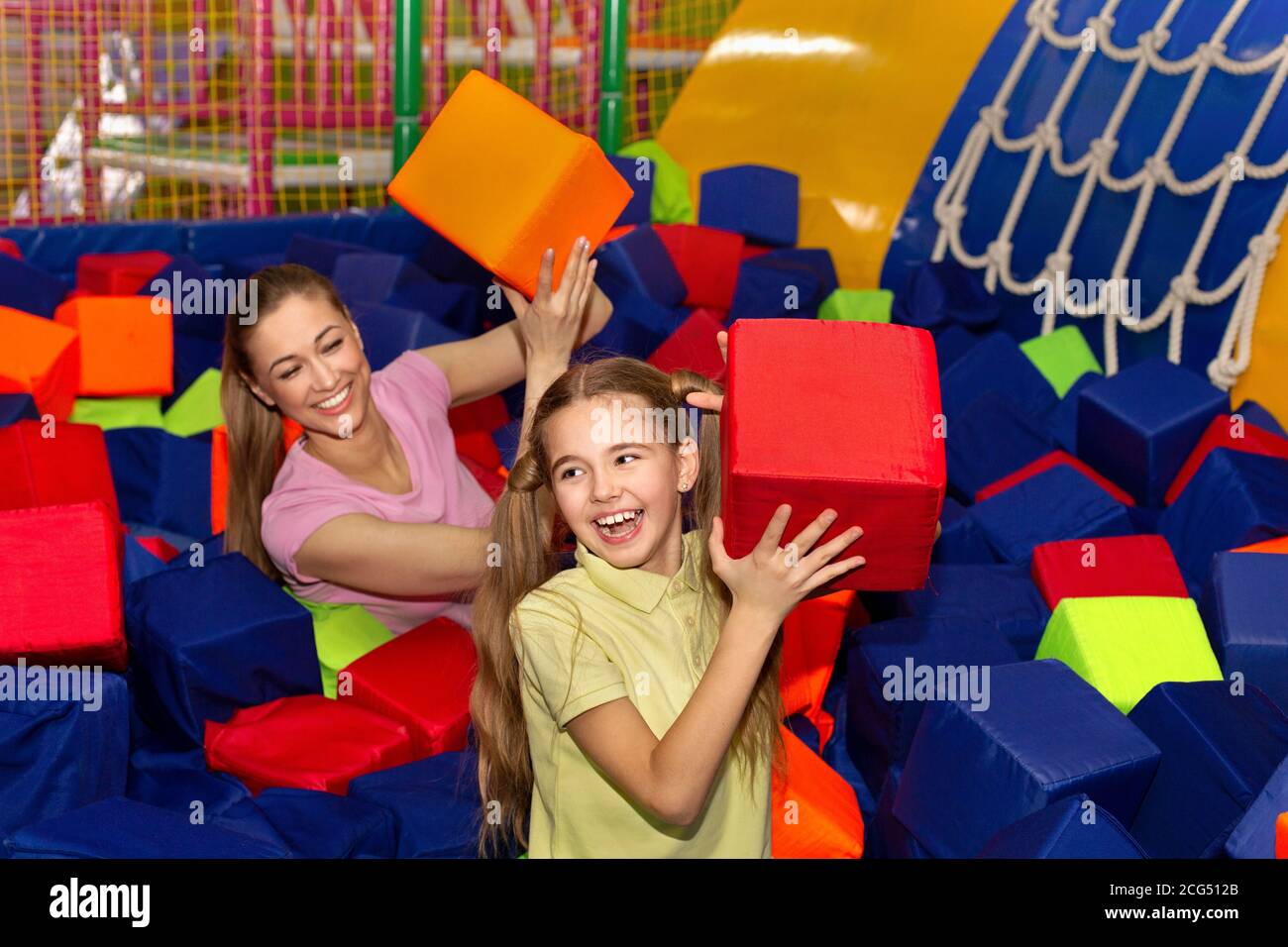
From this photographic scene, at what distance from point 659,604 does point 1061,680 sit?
2.55 feet

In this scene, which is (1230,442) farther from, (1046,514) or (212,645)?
(212,645)

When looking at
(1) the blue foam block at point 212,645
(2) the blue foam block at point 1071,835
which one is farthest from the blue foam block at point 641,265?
(2) the blue foam block at point 1071,835

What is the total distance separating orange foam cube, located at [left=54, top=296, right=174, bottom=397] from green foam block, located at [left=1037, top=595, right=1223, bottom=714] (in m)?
2.17

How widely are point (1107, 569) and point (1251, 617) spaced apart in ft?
0.94

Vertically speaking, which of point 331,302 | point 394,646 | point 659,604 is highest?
point 331,302

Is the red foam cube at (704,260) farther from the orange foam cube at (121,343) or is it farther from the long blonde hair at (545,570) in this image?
the long blonde hair at (545,570)

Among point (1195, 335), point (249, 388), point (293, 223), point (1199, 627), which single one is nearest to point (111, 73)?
point (293, 223)

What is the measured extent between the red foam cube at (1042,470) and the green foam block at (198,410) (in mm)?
1804

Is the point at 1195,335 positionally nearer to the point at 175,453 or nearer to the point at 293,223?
the point at 175,453

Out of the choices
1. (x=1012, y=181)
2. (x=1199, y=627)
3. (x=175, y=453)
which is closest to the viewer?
(x=1199, y=627)

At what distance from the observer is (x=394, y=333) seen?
331 centimetres

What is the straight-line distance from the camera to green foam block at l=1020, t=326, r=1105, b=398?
141 inches

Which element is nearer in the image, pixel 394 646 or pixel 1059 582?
pixel 394 646

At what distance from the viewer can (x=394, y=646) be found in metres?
2.46
